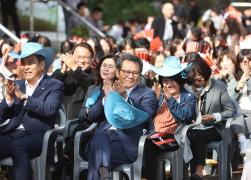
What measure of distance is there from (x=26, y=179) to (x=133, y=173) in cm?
101

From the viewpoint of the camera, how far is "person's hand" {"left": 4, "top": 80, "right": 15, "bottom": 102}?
896 centimetres

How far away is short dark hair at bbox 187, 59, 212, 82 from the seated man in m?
0.84

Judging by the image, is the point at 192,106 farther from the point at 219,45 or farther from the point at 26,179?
the point at 219,45

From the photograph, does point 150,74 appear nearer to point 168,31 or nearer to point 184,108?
point 184,108

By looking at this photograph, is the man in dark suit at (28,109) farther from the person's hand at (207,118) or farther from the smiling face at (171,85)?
the person's hand at (207,118)

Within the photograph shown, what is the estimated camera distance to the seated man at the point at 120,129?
8.85m

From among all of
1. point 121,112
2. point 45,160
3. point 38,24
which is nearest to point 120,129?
point 121,112

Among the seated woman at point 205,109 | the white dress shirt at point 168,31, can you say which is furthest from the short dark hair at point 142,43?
the white dress shirt at point 168,31

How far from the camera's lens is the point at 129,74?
367 inches

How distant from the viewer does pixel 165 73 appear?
955 cm

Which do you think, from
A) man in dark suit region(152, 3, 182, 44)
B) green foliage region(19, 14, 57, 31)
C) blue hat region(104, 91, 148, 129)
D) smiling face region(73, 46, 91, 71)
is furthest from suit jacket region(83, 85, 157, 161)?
green foliage region(19, 14, 57, 31)

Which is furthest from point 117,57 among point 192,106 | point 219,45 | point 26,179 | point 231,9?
point 231,9

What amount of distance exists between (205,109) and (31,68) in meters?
1.98

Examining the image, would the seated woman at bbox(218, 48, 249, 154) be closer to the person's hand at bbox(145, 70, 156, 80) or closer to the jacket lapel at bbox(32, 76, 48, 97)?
the person's hand at bbox(145, 70, 156, 80)
